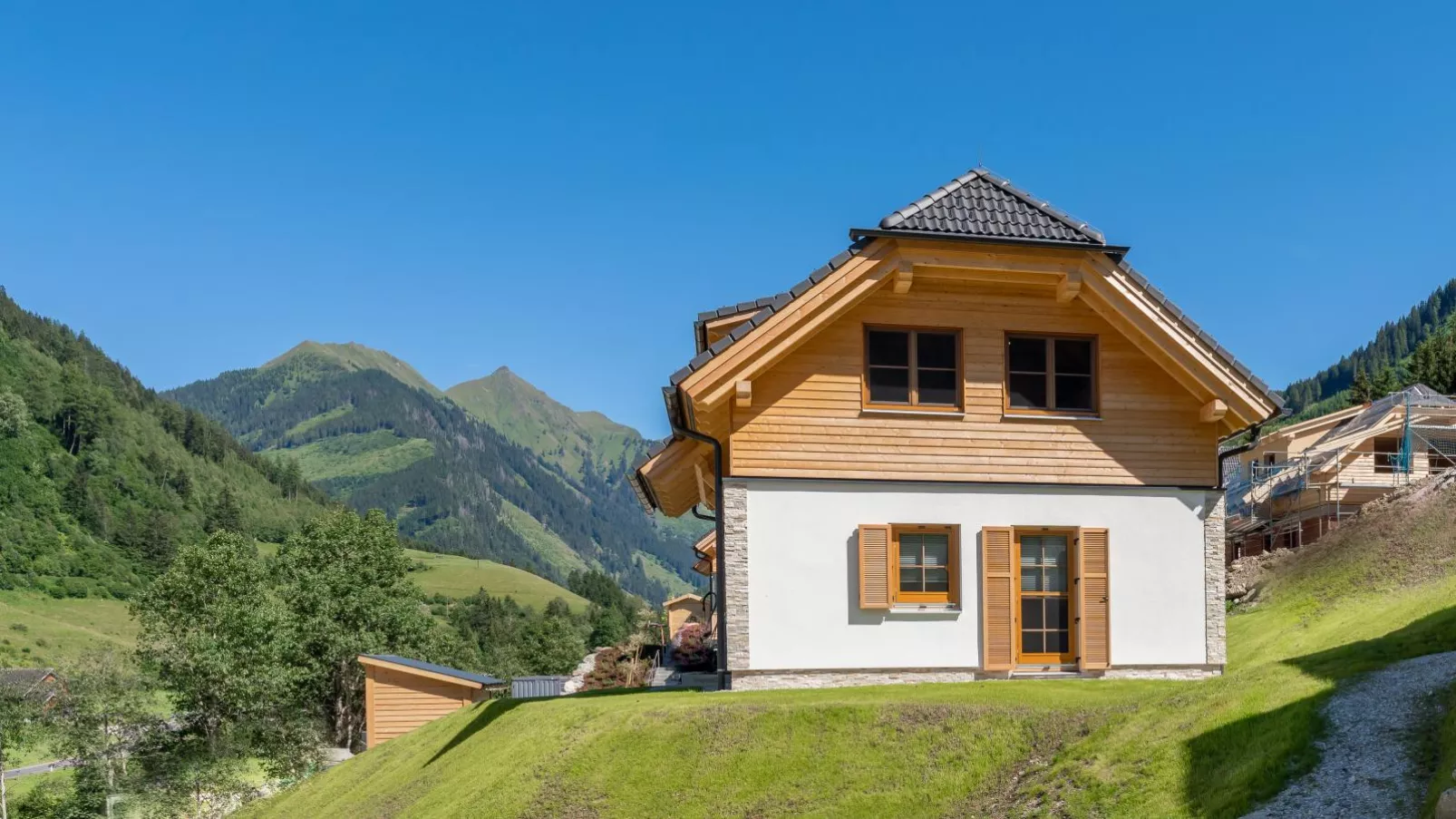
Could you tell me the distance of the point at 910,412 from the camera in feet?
60.3

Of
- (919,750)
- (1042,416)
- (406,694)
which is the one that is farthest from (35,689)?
(919,750)

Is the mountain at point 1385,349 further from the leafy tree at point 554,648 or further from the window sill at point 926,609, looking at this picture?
the window sill at point 926,609

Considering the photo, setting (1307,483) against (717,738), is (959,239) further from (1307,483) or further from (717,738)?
(1307,483)

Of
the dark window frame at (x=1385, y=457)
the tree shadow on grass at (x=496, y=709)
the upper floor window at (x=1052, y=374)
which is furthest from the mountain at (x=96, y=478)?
the upper floor window at (x=1052, y=374)

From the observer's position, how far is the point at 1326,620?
95.1 feet

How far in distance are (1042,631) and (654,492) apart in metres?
7.61

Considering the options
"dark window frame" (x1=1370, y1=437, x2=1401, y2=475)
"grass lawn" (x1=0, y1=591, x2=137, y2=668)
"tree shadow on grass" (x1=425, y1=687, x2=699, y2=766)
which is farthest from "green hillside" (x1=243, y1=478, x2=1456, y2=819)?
"grass lawn" (x1=0, y1=591, x2=137, y2=668)

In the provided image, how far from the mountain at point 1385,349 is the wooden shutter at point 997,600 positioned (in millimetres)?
143839

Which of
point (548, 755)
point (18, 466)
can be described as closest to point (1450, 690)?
point (548, 755)

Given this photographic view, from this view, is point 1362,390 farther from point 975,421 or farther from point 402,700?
point 975,421

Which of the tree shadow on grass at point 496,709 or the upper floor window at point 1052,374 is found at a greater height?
the upper floor window at point 1052,374

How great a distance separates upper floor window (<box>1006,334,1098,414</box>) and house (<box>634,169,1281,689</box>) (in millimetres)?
38

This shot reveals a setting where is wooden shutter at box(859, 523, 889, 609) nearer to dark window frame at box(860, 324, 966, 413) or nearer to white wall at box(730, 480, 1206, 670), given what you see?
white wall at box(730, 480, 1206, 670)

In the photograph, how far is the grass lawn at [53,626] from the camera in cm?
10938
